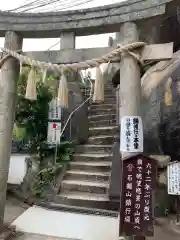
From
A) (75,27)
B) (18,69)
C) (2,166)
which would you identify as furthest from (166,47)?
(2,166)

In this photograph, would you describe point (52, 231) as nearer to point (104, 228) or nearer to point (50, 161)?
point (104, 228)

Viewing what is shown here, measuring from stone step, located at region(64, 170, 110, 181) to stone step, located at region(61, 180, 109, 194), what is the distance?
16 cm

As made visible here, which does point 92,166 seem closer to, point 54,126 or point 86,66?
point 54,126

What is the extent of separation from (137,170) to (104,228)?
1.98m

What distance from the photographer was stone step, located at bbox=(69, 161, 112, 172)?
6.71 m

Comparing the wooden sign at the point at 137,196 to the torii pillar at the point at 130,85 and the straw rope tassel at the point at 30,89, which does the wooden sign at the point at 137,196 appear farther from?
the straw rope tassel at the point at 30,89

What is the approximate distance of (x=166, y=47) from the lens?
329cm

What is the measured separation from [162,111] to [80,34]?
11.4 ft

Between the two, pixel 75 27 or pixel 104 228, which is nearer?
pixel 75 27

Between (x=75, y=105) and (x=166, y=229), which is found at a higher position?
(x=75, y=105)

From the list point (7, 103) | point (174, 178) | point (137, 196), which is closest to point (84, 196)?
point (174, 178)

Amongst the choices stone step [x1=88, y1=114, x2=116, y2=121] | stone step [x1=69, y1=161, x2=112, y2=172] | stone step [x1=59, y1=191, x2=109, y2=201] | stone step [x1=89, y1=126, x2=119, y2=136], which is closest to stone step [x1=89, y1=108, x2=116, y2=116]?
stone step [x1=88, y1=114, x2=116, y2=121]

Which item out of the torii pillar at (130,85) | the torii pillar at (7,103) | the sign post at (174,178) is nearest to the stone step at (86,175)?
the sign post at (174,178)

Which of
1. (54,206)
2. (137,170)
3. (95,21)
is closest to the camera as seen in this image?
(137,170)
